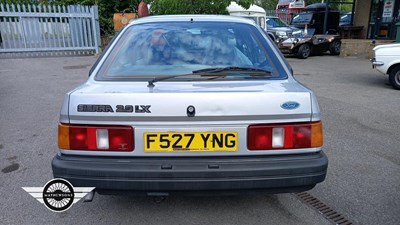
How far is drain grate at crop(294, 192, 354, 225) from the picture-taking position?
8.59ft

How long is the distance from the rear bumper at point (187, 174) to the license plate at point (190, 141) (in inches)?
2.9

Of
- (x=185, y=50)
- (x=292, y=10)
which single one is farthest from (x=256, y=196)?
(x=292, y=10)

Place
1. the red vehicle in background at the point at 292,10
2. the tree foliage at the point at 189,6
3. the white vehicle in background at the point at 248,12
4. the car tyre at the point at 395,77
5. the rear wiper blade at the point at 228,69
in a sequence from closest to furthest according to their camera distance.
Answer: the rear wiper blade at the point at 228,69
the car tyre at the point at 395,77
the tree foliage at the point at 189,6
the white vehicle in background at the point at 248,12
the red vehicle in background at the point at 292,10

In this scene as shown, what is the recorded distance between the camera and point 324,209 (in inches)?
110

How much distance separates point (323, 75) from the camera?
9719 millimetres

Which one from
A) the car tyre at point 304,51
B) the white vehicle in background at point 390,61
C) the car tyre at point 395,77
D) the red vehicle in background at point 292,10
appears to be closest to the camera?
the white vehicle in background at point 390,61

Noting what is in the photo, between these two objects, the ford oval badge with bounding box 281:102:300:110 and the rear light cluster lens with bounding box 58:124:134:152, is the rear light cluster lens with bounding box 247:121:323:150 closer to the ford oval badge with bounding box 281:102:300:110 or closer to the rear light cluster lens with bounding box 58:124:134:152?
the ford oval badge with bounding box 281:102:300:110

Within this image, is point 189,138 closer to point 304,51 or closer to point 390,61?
point 390,61

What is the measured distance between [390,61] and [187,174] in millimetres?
7043

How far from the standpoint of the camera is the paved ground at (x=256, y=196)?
→ 2662 millimetres

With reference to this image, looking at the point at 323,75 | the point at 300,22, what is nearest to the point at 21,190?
the point at 323,75

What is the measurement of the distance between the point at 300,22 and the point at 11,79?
1371 centimetres

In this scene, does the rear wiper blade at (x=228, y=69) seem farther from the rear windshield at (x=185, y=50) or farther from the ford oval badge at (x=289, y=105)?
the ford oval badge at (x=289, y=105)

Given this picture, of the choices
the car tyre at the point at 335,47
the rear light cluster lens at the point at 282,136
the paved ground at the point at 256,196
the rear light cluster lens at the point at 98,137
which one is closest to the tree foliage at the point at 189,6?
the car tyre at the point at 335,47
